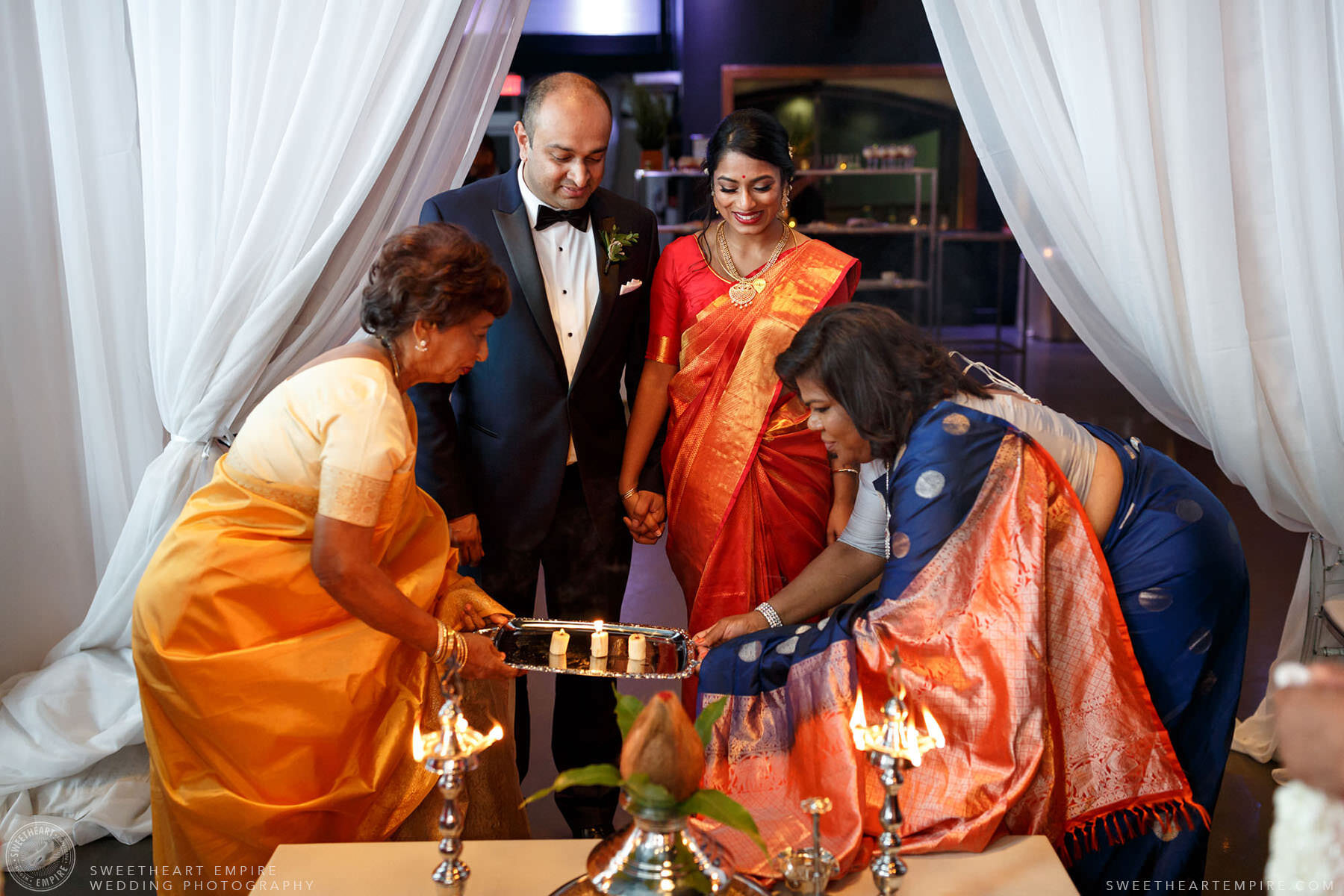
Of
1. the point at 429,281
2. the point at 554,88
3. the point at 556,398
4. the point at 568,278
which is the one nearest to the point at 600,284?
the point at 568,278

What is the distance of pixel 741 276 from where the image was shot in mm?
2342

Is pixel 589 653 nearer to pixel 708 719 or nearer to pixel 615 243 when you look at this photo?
pixel 708 719

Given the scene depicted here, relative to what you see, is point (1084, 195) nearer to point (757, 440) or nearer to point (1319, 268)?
point (1319, 268)

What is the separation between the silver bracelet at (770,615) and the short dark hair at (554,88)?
3.39 feet

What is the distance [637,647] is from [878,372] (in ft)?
2.21

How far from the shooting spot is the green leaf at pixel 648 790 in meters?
1.23

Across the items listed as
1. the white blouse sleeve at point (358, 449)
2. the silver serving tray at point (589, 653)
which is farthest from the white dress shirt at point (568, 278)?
the white blouse sleeve at point (358, 449)

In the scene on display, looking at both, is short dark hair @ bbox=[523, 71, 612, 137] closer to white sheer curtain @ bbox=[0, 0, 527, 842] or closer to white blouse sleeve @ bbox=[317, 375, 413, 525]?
white sheer curtain @ bbox=[0, 0, 527, 842]

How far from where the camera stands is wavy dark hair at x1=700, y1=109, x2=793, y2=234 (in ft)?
7.16

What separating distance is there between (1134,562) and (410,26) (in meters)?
1.83

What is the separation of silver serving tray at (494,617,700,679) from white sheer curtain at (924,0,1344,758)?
1.23 meters

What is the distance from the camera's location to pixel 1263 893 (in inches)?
81.7

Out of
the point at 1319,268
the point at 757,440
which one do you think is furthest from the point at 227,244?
the point at 1319,268

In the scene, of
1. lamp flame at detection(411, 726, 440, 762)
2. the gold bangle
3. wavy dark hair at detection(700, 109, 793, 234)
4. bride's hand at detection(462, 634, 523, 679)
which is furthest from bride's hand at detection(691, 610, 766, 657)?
wavy dark hair at detection(700, 109, 793, 234)
